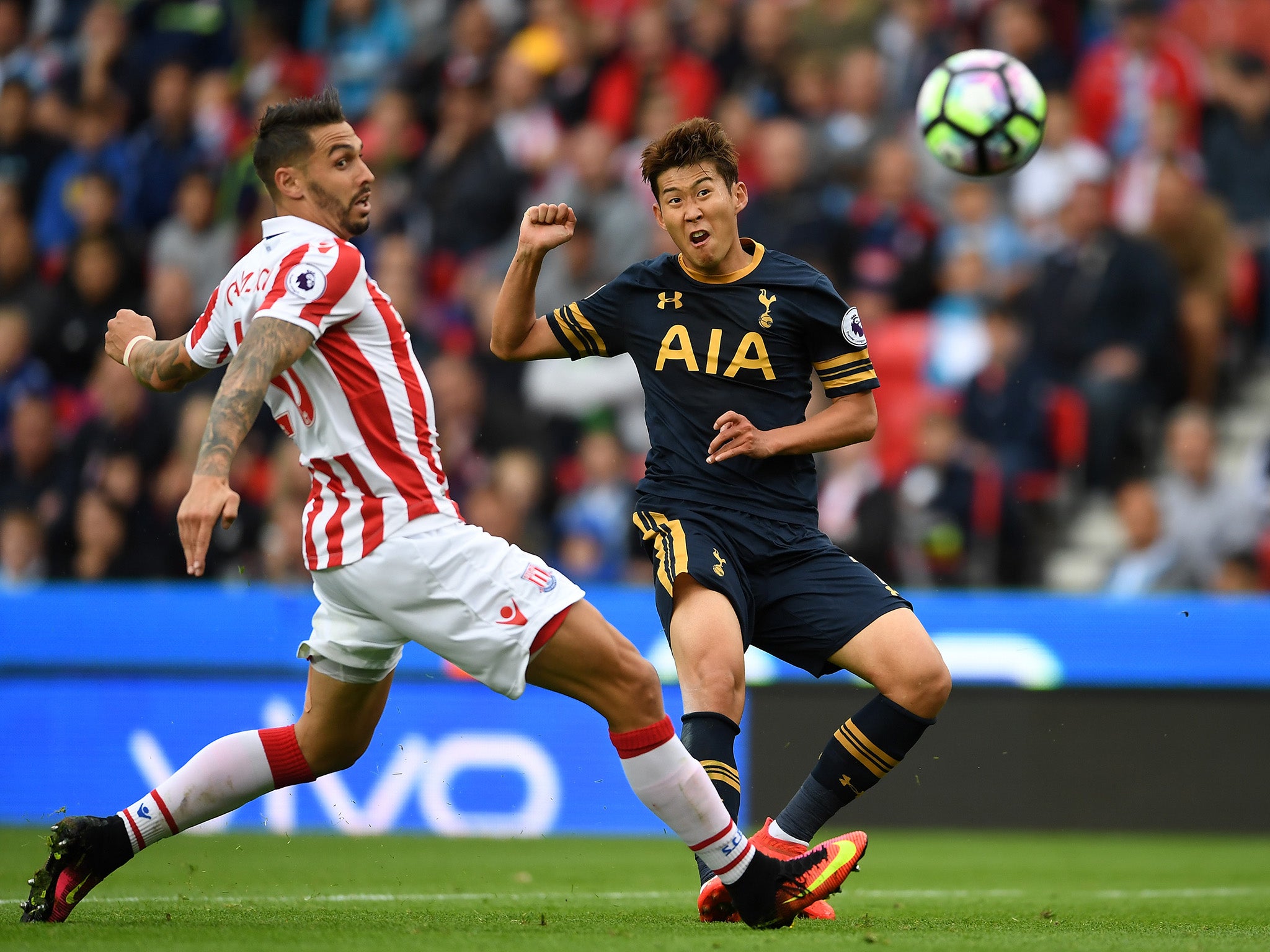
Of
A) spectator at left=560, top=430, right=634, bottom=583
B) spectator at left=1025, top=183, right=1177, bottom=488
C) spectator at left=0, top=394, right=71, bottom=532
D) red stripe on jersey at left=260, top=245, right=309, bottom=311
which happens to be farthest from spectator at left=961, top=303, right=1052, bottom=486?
red stripe on jersey at left=260, top=245, right=309, bottom=311

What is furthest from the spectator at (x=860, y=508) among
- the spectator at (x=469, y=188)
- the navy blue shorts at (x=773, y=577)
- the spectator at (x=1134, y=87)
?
the navy blue shorts at (x=773, y=577)

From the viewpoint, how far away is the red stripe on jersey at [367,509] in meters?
4.20

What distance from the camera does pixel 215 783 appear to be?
4676mm

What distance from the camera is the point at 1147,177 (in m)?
11.1

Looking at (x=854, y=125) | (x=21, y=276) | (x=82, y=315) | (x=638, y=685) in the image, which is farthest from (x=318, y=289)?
(x=21, y=276)

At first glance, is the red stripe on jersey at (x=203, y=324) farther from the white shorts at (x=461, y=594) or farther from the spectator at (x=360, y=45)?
the spectator at (x=360, y=45)

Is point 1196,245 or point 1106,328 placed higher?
point 1196,245

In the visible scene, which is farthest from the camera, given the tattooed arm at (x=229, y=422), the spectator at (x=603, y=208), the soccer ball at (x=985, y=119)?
the spectator at (x=603, y=208)

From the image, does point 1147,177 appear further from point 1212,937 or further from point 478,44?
point 1212,937

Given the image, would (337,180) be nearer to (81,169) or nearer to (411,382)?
(411,382)

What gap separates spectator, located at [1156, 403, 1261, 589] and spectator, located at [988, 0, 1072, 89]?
316cm

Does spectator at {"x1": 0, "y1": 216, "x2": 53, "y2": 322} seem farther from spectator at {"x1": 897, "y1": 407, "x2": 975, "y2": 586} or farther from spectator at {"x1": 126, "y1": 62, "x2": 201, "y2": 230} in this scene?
spectator at {"x1": 897, "y1": 407, "x2": 975, "y2": 586}

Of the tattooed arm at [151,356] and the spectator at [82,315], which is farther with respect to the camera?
the spectator at [82,315]

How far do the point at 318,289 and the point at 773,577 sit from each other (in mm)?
1737
